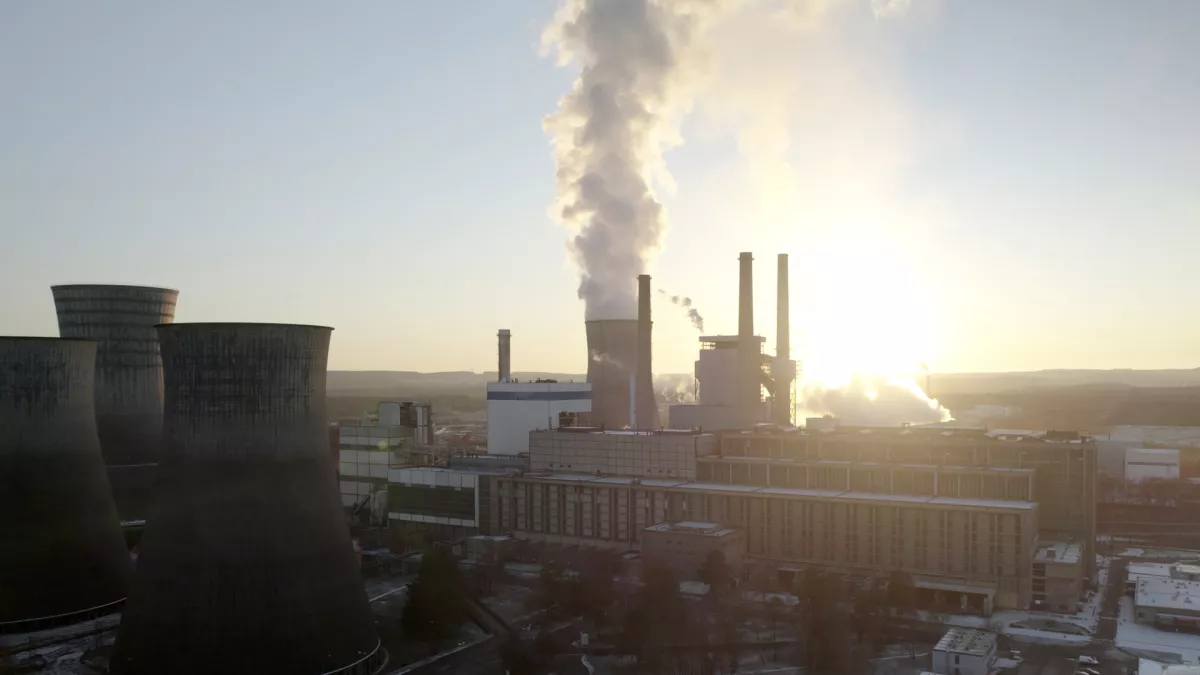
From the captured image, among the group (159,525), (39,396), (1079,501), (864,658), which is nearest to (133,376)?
(39,396)

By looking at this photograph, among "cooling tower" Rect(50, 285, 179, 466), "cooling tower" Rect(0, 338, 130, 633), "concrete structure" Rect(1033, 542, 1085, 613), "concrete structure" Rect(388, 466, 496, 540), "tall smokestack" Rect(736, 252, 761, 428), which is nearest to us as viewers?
"cooling tower" Rect(0, 338, 130, 633)

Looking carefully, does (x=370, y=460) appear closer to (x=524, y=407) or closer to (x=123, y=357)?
(x=524, y=407)

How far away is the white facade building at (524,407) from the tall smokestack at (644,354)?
4501 millimetres

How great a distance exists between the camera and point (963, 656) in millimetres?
30500

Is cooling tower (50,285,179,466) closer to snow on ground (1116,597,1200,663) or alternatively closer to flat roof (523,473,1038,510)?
flat roof (523,473,1038,510)

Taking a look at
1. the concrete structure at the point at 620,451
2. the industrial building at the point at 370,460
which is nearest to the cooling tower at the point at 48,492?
the industrial building at the point at 370,460

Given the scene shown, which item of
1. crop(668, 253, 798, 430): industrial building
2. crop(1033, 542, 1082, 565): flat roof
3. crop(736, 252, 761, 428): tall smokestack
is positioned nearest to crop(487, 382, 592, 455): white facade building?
crop(668, 253, 798, 430): industrial building

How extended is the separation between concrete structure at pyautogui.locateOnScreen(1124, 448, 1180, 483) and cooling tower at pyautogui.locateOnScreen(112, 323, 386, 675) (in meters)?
63.1

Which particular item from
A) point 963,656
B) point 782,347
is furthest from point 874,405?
point 963,656

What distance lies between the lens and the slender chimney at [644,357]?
68875 mm

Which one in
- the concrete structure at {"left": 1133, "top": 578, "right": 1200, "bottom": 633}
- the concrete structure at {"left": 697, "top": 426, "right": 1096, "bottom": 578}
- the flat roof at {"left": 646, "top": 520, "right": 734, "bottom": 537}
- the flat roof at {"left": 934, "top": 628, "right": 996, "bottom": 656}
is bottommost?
the concrete structure at {"left": 1133, "top": 578, "right": 1200, "bottom": 633}

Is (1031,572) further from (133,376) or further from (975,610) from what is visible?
(133,376)

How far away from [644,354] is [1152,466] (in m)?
38.0

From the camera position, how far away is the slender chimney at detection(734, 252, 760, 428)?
65.9 metres
